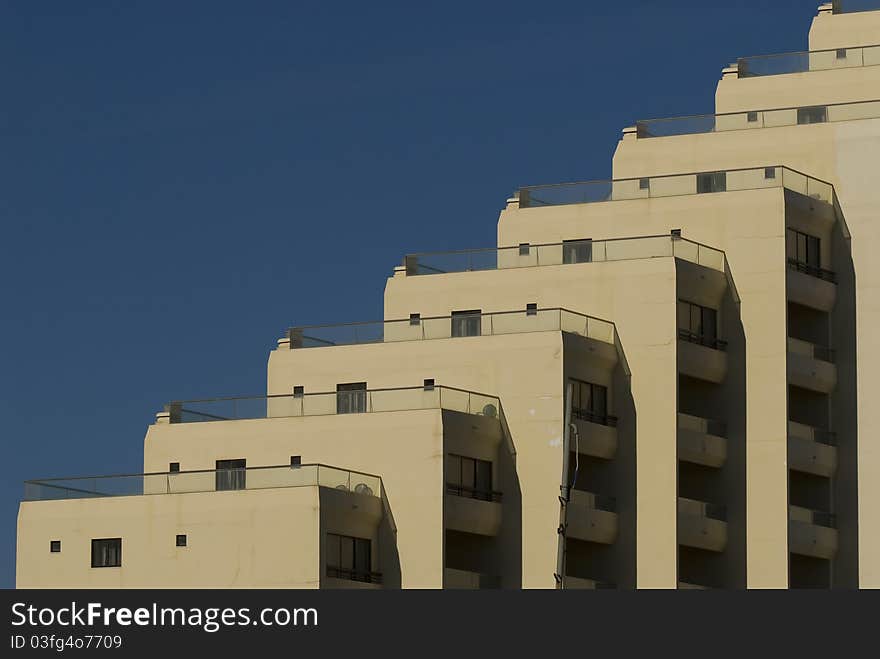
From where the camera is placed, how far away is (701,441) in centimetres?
10481

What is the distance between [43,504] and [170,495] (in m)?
5.78

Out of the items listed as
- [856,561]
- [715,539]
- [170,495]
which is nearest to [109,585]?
[170,495]

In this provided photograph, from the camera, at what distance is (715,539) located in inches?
4119

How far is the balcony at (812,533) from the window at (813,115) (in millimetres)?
17113

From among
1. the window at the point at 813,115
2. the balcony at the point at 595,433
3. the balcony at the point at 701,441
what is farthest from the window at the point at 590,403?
the window at the point at 813,115

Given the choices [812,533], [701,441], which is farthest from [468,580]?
[812,533]

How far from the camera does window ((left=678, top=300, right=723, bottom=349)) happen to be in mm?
104688

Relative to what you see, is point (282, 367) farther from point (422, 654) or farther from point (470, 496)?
point (422, 654)

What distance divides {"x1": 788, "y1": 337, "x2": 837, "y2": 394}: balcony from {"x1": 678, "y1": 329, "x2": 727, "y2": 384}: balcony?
8.99ft

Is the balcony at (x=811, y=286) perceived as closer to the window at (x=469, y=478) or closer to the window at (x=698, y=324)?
the window at (x=698, y=324)

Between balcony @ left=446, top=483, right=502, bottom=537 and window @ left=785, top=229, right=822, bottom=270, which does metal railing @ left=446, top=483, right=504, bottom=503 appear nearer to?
balcony @ left=446, top=483, right=502, bottom=537

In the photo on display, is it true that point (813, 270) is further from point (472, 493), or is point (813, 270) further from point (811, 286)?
point (472, 493)

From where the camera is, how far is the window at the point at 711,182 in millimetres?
108688

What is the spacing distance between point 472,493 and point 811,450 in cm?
1519
